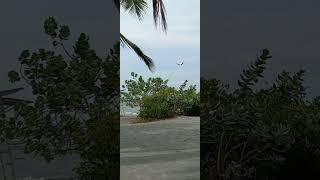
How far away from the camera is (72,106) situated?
6.89 metres

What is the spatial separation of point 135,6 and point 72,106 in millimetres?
1458

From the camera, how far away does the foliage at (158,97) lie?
7.28 meters

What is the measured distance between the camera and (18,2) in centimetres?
661

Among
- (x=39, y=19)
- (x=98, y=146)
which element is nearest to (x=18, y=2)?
(x=39, y=19)

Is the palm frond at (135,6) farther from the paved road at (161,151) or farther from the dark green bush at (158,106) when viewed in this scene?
the paved road at (161,151)

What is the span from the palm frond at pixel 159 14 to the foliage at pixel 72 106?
0.67m

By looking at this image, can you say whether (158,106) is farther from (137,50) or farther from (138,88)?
(137,50)

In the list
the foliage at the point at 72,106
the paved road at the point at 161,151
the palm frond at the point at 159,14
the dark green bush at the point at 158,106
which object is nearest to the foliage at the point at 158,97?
the dark green bush at the point at 158,106

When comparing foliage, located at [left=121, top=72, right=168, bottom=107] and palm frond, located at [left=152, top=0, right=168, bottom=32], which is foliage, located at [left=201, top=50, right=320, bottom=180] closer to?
foliage, located at [left=121, top=72, right=168, bottom=107]

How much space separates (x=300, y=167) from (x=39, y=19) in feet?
12.3

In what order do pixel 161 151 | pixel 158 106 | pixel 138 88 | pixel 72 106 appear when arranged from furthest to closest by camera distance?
pixel 158 106 → pixel 161 151 → pixel 138 88 → pixel 72 106

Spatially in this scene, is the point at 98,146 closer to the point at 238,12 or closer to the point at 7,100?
the point at 7,100

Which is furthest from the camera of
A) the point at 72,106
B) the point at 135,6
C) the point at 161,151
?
the point at 161,151

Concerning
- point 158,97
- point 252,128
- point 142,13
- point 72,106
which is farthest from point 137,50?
point 252,128
